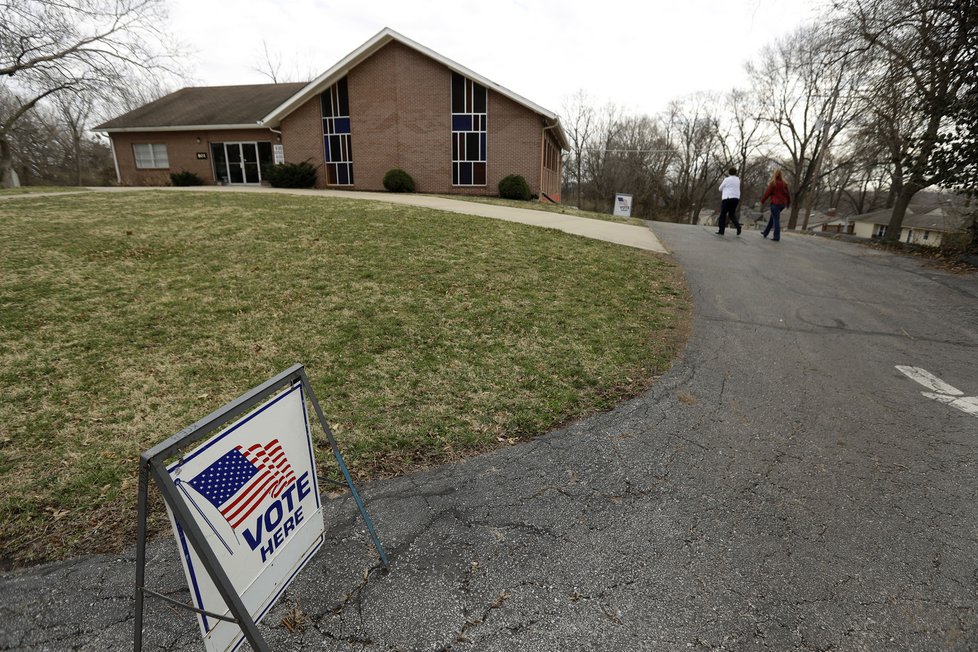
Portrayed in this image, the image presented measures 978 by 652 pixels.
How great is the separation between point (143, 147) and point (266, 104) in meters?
7.19

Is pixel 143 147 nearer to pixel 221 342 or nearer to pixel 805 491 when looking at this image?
pixel 221 342

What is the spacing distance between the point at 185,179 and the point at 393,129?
38.1ft

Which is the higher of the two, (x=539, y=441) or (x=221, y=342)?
(x=221, y=342)

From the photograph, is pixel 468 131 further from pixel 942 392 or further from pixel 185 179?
pixel 942 392

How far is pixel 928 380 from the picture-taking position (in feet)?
15.6

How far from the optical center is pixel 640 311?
6.59 m

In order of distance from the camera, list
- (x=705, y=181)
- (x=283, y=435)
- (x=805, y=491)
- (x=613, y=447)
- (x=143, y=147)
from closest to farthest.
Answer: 1. (x=283, y=435)
2. (x=805, y=491)
3. (x=613, y=447)
4. (x=143, y=147)
5. (x=705, y=181)

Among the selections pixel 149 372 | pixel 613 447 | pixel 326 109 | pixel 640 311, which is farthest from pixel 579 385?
pixel 326 109

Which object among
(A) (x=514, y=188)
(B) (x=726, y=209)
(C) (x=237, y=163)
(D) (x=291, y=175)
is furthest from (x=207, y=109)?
(B) (x=726, y=209)

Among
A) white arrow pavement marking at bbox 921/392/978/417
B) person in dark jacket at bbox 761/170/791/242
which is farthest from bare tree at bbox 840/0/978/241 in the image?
white arrow pavement marking at bbox 921/392/978/417

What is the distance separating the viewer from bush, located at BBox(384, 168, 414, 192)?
71.8ft

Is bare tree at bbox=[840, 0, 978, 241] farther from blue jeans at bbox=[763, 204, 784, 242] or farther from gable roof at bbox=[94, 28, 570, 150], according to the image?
gable roof at bbox=[94, 28, 570, 150]

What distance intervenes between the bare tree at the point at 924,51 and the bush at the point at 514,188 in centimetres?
1200

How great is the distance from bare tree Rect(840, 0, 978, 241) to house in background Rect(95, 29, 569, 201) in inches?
466
